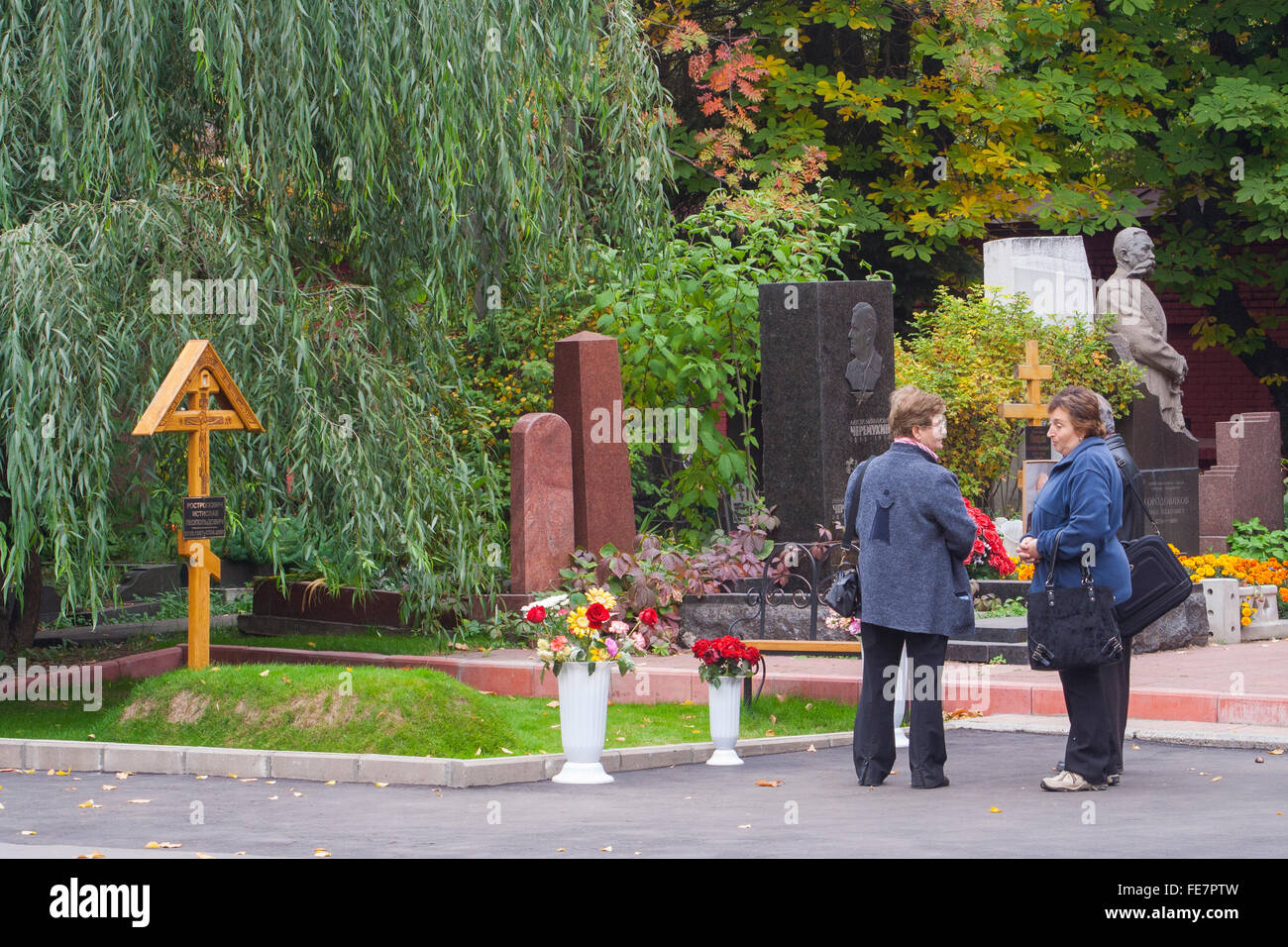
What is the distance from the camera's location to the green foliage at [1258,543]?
17.4 m

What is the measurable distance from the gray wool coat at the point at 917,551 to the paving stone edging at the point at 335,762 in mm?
1773

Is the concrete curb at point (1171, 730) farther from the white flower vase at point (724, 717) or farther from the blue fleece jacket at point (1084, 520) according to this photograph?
the blue fleece jacket at point (1084, 520)

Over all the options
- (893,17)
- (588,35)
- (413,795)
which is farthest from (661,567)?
(893,17)

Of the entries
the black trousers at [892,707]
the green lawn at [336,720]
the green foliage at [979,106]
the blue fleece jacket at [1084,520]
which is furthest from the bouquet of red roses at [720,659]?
the green foliage at [979,106]

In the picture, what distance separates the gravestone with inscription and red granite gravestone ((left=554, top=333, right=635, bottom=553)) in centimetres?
183

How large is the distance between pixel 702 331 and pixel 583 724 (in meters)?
9.78

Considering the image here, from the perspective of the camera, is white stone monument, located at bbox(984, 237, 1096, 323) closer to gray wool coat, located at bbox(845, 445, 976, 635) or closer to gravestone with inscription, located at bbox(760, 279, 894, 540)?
gravestone with inscription, located at bbox(760, 279, 894, 540)

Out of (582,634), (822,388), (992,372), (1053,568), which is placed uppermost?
(992,372)

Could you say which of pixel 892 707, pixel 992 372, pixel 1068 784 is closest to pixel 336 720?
pixel 892 707

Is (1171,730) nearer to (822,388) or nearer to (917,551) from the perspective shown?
(917,551)

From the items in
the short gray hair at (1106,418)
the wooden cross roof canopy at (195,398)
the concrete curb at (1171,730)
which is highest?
the wooden cross roof canopy at (195,398)

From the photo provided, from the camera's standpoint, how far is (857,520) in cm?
903

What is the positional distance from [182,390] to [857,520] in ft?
14.0

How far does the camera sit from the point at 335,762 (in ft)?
31.0
